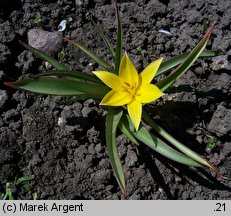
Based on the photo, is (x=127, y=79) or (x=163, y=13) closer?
(x=127, y=79)

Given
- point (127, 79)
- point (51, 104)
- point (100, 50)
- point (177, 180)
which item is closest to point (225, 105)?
point (177, 180)

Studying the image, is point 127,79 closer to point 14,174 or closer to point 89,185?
point 89,185

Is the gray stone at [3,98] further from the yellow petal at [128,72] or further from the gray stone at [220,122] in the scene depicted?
the gray stone at [220,122]

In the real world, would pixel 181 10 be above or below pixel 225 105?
above

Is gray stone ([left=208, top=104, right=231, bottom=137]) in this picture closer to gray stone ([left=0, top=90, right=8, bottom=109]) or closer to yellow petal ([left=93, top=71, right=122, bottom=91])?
yellow petal ([left=93, top=71, right=122, bottom=91])

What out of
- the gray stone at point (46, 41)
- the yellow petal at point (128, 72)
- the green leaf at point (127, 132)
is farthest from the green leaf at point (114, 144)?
the gray stone at point (46, 41)

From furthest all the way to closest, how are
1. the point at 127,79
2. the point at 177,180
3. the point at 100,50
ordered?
the point at 100,50
the point at 177,180
the point at 127,79

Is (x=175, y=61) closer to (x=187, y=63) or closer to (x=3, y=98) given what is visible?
(x=187, y=63)
